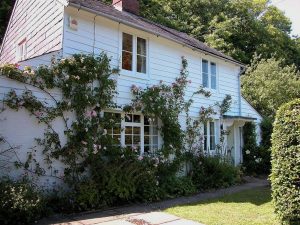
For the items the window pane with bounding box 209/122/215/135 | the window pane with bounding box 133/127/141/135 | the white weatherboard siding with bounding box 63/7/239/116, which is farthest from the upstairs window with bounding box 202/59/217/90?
the window pane with bounding box 133/127/141/135

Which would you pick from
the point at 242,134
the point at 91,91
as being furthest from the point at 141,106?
the point at 242,134

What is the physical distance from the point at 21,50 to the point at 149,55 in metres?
5.65

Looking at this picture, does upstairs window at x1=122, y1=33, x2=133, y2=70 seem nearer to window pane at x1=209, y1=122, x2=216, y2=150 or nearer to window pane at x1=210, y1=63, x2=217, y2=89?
window pane at x1=210, y1=63, x2=217, y2=89

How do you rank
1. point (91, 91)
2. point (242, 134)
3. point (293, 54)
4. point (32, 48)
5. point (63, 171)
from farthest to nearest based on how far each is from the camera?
point (293, 54)
point (242, 134)
point (32, 48)
point (91, 91)
point (63, 171)

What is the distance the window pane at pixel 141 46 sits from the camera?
12.6m

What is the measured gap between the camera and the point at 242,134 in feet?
60.1

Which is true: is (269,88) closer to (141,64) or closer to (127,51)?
(141,64)

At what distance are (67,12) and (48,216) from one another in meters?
6.13

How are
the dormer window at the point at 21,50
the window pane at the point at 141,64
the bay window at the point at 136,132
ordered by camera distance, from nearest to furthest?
the bay window at the point at 136,132 → the window pane at the point at 141,64 → the dormer window at the point at 21,50

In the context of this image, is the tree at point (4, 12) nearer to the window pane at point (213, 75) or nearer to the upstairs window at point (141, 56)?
the upstairs window at point (141, 56)

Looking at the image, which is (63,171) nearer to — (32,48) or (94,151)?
(94,151)

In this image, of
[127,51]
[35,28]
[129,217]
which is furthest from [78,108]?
[35,28]

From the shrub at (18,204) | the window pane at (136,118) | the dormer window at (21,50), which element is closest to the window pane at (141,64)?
the window pane at (136,118)

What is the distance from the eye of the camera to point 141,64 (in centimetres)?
1269
